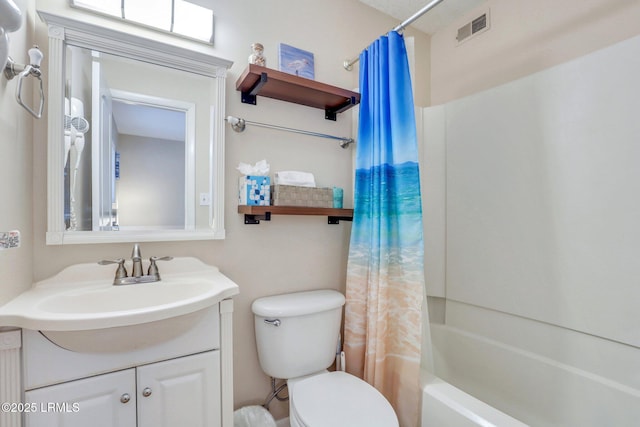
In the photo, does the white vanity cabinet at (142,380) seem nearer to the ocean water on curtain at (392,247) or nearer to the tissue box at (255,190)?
the tissue box at (255,190)

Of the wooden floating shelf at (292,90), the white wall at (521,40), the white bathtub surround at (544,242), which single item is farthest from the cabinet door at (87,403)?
the white wall at (521,40)

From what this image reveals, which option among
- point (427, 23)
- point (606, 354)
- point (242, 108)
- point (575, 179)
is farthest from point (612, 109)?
point (242, 108)

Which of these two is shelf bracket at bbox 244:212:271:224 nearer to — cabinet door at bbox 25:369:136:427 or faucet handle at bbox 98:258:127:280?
faucet handle at bbox 98:258:127:280

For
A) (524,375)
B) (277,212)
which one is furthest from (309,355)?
(524,375)

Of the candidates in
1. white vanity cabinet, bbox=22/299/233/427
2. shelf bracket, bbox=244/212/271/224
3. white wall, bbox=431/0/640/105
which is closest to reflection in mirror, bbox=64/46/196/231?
shelf bracket, bbox=244/212/271/224

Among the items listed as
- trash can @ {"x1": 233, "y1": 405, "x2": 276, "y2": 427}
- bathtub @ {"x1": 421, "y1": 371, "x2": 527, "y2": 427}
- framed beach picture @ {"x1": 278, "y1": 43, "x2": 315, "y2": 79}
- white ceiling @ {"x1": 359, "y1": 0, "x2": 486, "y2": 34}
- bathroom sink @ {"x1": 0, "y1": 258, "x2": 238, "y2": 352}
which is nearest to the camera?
bathroom sink @ {"x1": 0, "y1": 258, "x2": 238, "y2": 352}

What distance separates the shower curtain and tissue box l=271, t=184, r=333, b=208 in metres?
0.17

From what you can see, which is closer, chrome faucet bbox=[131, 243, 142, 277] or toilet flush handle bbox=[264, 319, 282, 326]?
chrome faucet bbox=[131, 243, 142, 277]

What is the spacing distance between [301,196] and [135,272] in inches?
30.4

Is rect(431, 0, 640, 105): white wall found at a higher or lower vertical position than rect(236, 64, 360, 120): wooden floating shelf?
higher

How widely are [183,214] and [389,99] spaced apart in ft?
3.69

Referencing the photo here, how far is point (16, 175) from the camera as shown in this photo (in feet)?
3.11

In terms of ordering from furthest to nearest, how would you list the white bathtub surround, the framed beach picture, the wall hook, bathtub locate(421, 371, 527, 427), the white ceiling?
1. the white ceiling
2. the framed beach picture
3. the white bathtub surround
4. bathtub locate(421, 371, 527, 427)
5. the wall hook

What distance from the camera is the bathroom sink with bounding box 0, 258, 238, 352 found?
76 cm
